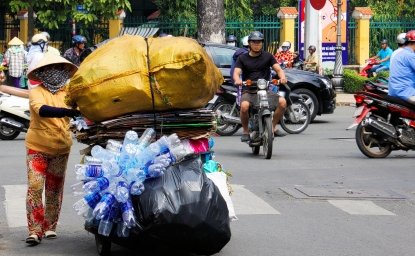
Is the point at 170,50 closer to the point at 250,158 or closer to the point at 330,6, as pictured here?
the point at 250,158

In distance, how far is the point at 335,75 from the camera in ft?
97.2

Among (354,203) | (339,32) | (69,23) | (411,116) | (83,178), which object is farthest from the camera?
(69,23)

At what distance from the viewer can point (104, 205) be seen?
24.6 ft

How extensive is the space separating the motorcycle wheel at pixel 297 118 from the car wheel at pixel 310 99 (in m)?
1.74

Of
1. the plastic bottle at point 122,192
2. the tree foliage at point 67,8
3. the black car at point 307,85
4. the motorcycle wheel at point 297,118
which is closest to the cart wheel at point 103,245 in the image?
the plastic bottle at point 122,192

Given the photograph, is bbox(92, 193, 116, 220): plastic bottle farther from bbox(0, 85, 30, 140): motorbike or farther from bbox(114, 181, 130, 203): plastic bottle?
bbox(0, 85, 30, 140): motorbike

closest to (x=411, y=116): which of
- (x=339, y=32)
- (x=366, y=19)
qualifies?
(x=339, y=32)

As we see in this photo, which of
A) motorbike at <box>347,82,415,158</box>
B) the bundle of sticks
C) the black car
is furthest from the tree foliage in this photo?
the bundle of sticks

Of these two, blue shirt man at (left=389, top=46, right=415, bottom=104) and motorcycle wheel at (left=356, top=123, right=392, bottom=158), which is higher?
blue shirt man at (left=389, top=46, right=415, bottom=104)

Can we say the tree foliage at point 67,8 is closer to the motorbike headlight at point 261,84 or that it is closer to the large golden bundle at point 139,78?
the motorbike headlight at point 261,84

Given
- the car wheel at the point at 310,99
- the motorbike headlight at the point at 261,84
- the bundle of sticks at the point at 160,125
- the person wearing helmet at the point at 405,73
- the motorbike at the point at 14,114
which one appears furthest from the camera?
the car wheel at the point at 310,99

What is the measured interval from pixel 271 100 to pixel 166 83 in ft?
25.8

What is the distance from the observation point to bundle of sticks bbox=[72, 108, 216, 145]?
795 cm

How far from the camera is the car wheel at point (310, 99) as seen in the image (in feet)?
68.8
